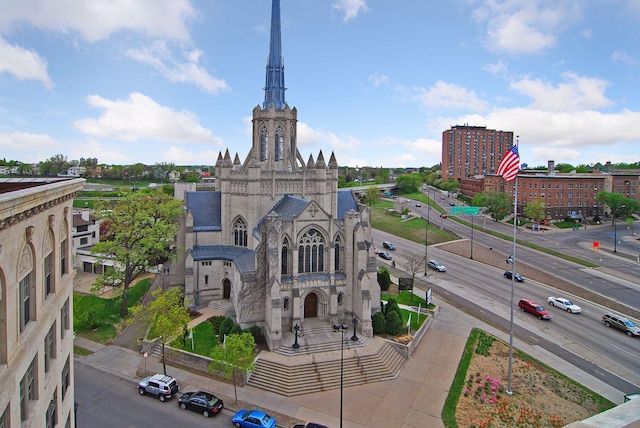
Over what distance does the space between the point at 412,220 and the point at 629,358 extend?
61238mm

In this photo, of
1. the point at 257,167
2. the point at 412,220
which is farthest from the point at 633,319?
the point at 412,220

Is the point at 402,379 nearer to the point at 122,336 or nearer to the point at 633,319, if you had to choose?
the point at 122,336

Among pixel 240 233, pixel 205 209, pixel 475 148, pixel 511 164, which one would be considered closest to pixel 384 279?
pixel 240 233

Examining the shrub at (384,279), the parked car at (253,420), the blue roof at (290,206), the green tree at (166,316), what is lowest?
the parked car at (253,420)

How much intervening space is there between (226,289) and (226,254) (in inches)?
141

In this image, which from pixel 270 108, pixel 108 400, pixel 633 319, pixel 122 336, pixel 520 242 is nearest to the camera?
pixel 108 400

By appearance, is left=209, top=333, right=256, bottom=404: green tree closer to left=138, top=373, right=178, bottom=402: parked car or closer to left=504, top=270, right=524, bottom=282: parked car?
left=138, top=373, right=178, bottom=402: parked car

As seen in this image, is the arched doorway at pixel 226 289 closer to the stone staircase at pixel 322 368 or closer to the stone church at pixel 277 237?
the stone church at pixel 277 237

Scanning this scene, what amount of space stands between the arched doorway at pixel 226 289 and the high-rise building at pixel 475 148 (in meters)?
137

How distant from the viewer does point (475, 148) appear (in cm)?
16025

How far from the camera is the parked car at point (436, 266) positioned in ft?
185

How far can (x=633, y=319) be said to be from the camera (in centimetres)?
3984

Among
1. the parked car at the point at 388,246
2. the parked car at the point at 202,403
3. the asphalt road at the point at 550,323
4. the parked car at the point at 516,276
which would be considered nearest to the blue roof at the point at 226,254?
the parked car at the point at 202,403

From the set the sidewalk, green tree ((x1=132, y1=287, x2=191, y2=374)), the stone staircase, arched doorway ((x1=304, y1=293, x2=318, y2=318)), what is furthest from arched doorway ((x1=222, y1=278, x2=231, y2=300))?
the stone staircase
